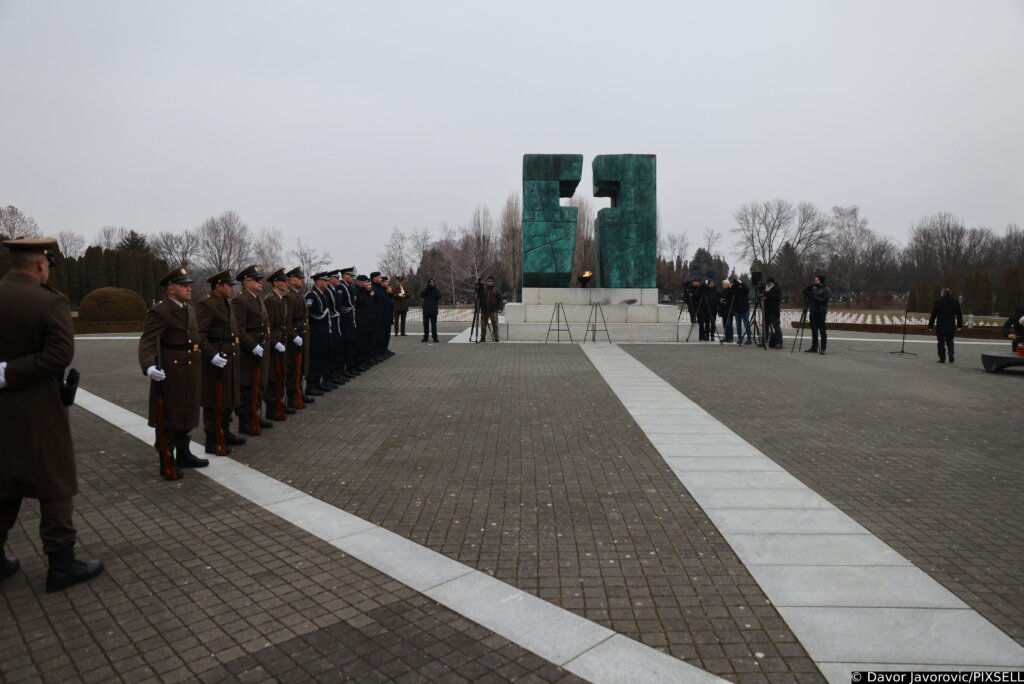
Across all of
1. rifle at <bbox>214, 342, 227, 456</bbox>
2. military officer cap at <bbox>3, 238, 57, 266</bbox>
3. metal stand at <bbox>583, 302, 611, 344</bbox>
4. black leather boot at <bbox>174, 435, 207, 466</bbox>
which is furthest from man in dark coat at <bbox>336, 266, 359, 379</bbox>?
metal stand at <bbox>583, 302, 611, 344</bbox>

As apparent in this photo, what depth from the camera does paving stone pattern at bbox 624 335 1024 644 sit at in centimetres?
436

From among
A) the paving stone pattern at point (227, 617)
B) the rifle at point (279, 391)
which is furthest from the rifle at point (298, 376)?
the paving stone pattern at point (227, 617)

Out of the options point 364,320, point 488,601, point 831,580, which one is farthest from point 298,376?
point 831,580

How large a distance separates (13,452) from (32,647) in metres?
1.16

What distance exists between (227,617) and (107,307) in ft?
93.0

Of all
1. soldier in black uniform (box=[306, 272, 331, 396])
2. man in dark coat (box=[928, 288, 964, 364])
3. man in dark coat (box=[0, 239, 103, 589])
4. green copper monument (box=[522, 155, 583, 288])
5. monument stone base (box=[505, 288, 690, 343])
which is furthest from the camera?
green copper monument (box=[522, 155, 583, 288])

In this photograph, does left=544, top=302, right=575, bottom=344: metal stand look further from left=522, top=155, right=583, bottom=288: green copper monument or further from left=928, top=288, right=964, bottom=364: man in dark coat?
left=928, top=288, right=964, bottom=364: man in dark coat

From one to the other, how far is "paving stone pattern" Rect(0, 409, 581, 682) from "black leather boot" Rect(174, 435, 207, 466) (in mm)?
1287

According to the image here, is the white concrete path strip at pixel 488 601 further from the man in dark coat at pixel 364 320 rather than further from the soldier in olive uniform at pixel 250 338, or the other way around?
the man in dark coat at pixel 364 320

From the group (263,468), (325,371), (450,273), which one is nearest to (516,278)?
(450,273)

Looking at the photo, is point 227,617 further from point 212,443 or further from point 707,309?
point 707,309

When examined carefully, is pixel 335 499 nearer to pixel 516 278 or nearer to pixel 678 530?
pixel 678 530

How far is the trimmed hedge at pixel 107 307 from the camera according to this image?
2711 centimetres

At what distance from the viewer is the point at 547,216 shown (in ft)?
71.9
